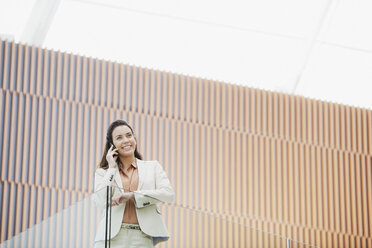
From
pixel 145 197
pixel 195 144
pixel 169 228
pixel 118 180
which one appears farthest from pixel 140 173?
pixel 195 144

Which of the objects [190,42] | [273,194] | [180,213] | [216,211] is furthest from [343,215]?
[180,213]

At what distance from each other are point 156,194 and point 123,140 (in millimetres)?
477

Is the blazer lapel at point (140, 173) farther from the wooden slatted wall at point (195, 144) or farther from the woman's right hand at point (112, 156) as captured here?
the wooden slatted wall at point (195, 144)

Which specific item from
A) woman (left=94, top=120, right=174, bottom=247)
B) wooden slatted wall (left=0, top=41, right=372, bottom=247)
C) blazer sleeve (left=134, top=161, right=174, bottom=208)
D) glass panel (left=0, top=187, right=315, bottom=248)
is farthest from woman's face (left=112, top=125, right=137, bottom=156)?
wooden slatted wall (left=0, top=41, right=372, bottom=247)

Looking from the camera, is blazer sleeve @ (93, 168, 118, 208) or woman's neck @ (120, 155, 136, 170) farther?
woman's neck @ (120, 155, 136, 170)

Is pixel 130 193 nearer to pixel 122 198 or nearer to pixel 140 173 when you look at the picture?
pixel 122 198

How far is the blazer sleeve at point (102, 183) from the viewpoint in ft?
13.5

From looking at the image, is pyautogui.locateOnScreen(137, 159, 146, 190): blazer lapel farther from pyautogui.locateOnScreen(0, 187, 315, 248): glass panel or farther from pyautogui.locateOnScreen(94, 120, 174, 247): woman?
pyautogui.locateOnScreen(0, 187, 315, 248): glass panel

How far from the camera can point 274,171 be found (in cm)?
1055

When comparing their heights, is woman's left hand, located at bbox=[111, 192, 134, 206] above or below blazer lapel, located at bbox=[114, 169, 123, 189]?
below

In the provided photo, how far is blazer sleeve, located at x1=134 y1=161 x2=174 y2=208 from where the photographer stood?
4.16 meters

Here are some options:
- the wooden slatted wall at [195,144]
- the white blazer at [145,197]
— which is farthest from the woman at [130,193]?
the wooden slatted wall at [195,144]

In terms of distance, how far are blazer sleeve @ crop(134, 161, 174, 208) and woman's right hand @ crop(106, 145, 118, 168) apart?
27cm

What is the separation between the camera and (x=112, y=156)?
4.46m
